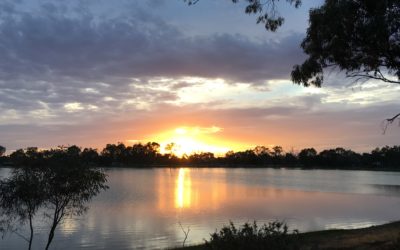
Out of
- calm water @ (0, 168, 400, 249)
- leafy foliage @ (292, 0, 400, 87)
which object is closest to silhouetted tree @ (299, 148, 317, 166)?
calm water @ (0, 168, 400, 249)

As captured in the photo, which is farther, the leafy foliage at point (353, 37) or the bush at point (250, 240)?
the leafy foliage at point (353, 37)

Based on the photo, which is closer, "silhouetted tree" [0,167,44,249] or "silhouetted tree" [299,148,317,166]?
"silhouetted tree" [0,167,44,249]

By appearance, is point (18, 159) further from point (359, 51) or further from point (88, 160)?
point (359, 51)

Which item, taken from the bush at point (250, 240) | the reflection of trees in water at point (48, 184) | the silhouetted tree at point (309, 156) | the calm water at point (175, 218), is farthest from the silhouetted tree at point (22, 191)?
the silhouetted tree at point (309, 156)

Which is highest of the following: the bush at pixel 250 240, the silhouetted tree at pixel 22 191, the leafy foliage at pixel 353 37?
the leafy foliage at pixel 353 37

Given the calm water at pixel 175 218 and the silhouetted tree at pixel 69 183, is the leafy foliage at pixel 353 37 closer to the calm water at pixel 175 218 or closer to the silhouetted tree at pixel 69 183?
the silhouetted tree at pixel 69 183

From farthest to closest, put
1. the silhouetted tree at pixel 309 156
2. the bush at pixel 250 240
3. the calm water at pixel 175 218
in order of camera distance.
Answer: the silhouetted tree at pixel 309 156, the calm water at pixel 175 218, the bush at pixel 250 240

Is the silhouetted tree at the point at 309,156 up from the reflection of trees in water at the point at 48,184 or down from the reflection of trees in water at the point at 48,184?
up

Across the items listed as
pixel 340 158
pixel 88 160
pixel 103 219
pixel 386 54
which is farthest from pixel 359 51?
pixel 340 158

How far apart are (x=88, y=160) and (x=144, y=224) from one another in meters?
12.7

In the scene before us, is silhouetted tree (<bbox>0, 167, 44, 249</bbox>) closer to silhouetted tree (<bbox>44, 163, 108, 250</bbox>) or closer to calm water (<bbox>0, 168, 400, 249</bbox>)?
silhouetted tree (<bbox>44, 163, 108, 250</bbox>)

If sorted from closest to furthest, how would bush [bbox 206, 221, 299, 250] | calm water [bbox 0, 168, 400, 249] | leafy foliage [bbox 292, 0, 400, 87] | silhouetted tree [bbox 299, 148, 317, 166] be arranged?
bush [bbox 206, 221, 299, 250] < leafy foliage [bbox 292, 0, 400, 87] < calm water [bbox 0, 168, 400, 249] < silhouetted tree [bbox 299, 148, 317, 166]

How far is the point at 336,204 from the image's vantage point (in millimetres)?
44656

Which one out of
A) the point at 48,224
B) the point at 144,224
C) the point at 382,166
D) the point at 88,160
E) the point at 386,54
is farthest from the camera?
the point at 382,166
